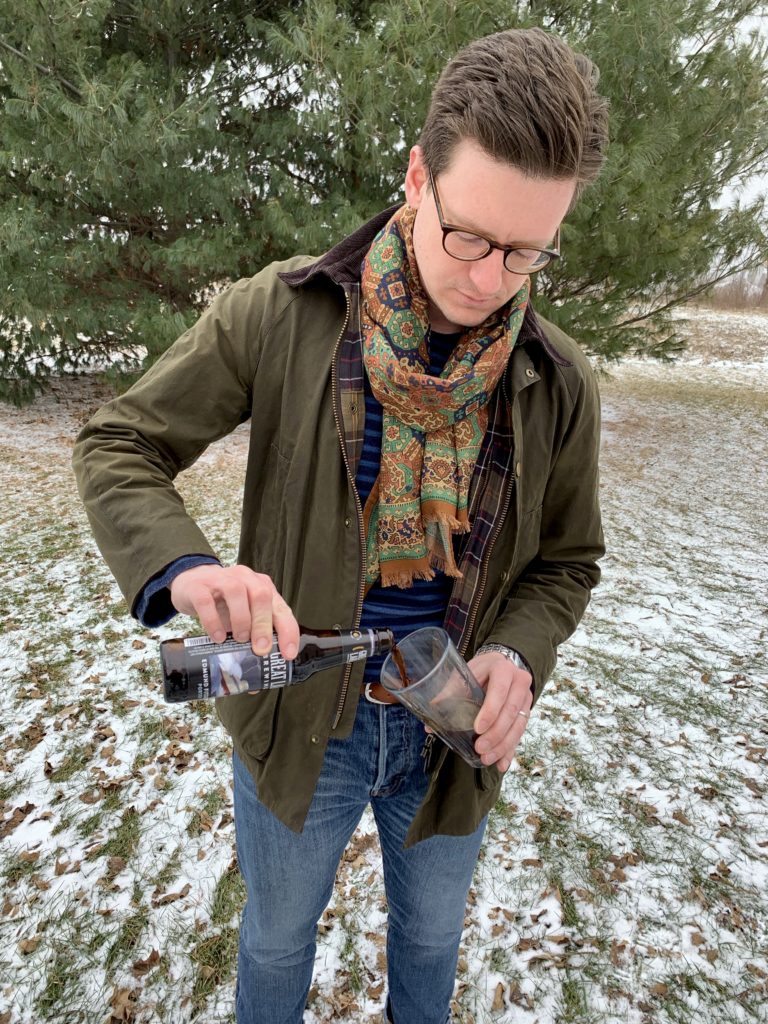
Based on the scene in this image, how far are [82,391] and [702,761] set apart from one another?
11.6 metres

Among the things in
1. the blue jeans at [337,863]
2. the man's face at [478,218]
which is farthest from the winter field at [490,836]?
the man's face at [478,218]

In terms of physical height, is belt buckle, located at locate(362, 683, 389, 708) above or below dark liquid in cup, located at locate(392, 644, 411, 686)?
below

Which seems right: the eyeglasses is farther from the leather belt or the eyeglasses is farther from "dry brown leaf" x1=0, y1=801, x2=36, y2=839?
"dry brown leaf" x1=0, y1=801, x2=36, y2=839

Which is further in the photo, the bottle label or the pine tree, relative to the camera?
the pine tree

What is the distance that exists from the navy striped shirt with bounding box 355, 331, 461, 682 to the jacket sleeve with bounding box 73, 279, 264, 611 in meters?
0.32

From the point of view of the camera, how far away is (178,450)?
135 cm

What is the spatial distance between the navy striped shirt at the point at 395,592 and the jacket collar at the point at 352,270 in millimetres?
191

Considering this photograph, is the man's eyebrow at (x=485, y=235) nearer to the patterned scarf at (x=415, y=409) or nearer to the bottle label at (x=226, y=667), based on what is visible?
the patterned scarf at (x=415, y=409)

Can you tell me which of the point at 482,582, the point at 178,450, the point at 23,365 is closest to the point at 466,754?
the point at 482,582

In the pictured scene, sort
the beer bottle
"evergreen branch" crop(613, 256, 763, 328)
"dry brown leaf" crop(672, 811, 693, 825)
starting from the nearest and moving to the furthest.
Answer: the beer bottle
"dry brown leaf" crop(672, 811, 693, 825)
"evergreen branch" crop(613, 256, 763, 328)

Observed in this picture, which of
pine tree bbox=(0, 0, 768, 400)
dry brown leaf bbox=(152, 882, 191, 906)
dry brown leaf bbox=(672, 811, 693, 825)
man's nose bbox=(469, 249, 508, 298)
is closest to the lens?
man's nose bbox=(469, 249, 508, 298)

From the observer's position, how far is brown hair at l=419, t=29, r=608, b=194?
1.12 m

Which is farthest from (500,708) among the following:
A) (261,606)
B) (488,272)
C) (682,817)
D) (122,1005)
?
(682,817)

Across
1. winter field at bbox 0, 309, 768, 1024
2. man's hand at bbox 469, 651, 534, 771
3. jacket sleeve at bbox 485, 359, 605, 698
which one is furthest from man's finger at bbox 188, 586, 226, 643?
winter field at bbox 0, 309, 768, 1024
